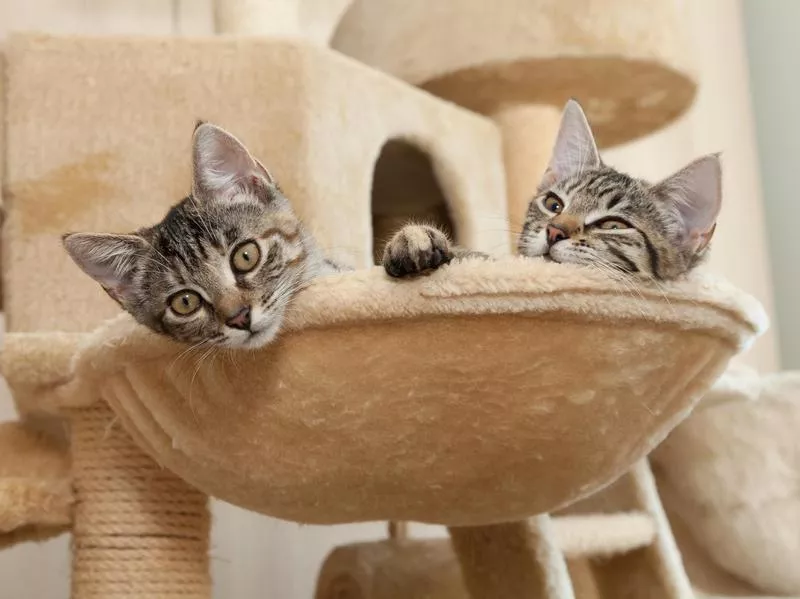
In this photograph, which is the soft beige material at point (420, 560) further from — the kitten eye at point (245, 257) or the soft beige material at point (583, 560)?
the kitten eye at point (245, 257)

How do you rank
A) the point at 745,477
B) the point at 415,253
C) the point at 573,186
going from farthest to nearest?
the point at 745,477
the point at 573,186
the point at 415,253

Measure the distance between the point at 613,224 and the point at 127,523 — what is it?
1.92ft

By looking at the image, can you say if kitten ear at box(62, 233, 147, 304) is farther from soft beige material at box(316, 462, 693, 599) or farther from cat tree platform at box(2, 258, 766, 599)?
soft beige material at box(316, 462, 693, 599)

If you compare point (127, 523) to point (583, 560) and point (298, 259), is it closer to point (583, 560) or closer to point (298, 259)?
point (298, 259)

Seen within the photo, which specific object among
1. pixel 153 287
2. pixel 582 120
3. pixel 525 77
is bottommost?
pixel 153 287

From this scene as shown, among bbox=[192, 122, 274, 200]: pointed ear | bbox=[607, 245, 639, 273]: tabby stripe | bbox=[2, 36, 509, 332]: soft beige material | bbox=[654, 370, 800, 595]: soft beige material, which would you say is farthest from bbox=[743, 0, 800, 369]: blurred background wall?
bbox=[192, 122, 274, 200]: pointed ear

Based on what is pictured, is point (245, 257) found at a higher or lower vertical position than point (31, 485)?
higher

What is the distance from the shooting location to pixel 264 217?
0.83 metres

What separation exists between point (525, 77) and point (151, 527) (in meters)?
0.94

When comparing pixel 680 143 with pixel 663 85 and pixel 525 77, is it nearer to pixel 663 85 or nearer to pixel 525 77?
pixel 663 85

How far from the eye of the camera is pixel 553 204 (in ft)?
2.87

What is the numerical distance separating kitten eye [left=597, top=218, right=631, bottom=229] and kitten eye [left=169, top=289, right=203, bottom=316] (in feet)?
1.23

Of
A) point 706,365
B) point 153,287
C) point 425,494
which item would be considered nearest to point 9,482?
point 153,287

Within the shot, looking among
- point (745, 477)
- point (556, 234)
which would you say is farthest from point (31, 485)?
point (745, 477)
